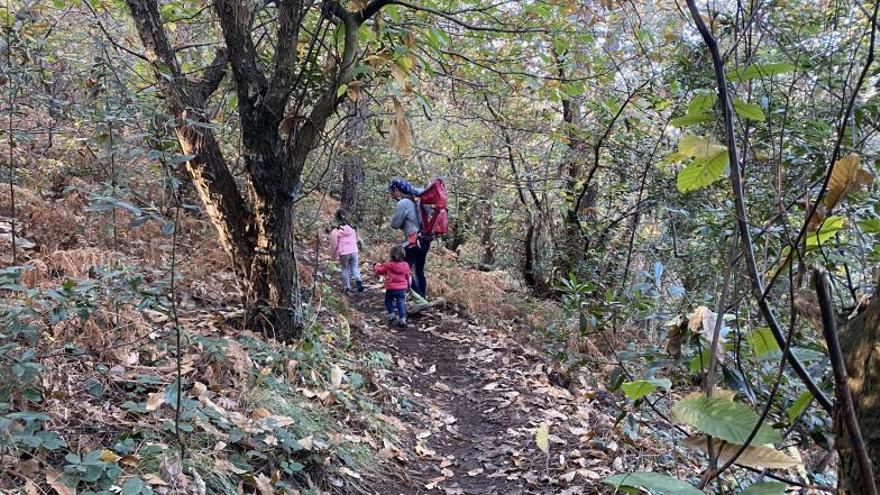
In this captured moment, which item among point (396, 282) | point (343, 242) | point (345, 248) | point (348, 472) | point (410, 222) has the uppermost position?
point (410, 222)

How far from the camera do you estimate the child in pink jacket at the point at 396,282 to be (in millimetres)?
8219

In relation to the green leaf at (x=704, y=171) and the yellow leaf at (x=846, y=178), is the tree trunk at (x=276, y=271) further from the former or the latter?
the yellow leaf at (x=846, y=178)

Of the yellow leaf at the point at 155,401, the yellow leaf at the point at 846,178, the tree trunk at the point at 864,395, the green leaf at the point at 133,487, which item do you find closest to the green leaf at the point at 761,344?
the tree trunk at the point at 864,395

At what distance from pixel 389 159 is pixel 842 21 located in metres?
9.74

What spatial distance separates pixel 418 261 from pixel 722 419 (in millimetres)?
8185

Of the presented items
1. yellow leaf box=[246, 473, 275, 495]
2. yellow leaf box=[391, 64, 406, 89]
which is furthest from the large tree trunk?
yellow leaf box=[246, 473, 275, 495]

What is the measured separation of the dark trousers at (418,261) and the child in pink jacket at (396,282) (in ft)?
2.01

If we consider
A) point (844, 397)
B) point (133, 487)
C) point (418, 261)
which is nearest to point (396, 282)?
point (418, 261)

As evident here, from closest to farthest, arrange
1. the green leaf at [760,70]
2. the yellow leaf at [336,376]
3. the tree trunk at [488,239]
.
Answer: the green leaf at [760,70], the yellow leaf at [336,376], the tree trunk at [488,239]

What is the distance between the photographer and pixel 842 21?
5070mm

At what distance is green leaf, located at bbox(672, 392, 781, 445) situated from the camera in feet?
3.75

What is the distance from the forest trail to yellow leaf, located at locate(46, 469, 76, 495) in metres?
2.23

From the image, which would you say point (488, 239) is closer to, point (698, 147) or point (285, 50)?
point (285, 50)

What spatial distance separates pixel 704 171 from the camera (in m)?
1.42
